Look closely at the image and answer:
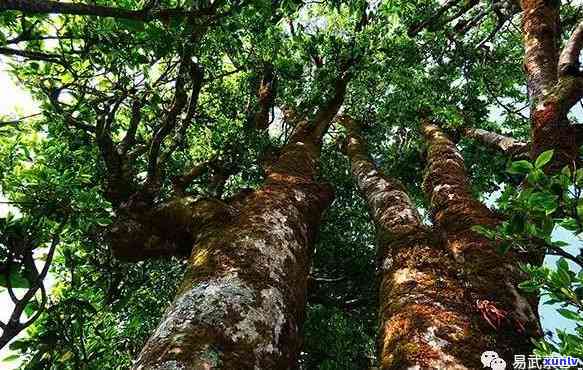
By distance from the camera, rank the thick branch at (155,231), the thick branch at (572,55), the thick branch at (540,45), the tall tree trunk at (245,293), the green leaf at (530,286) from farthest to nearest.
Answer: the thick branch at (540,45) → the thick branch at (155,231) → the thick branch at (572,55) → the tall tree trunk at (245,293) → the green leaf at (530,286)

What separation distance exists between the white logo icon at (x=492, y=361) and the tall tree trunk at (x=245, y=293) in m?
1.24

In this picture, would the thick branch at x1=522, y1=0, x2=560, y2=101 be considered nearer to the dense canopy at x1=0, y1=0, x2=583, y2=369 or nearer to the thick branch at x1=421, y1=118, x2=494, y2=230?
the dense canopy at x1=0, y1=0, x2=583, y2=369

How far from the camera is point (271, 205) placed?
4312 mm

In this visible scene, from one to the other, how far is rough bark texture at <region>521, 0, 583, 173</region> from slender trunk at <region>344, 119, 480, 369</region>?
1.25 m

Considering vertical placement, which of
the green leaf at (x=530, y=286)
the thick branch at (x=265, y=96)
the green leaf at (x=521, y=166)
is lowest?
the green leaf at (x=530, y=286)

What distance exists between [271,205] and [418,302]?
6.08ft

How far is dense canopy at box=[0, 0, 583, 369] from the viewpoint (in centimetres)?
250

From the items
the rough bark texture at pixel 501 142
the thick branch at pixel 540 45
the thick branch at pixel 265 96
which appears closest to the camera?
the thick branch at pixel 540 45

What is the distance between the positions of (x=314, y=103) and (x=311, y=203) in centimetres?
499

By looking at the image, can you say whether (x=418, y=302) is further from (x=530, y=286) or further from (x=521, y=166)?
(x=521, y=166)

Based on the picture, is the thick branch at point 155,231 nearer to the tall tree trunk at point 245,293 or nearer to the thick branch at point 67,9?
the tall tree trunk at point 245,293

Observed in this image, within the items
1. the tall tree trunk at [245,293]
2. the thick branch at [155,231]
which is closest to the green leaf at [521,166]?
the tall tree trunk at [245,293]

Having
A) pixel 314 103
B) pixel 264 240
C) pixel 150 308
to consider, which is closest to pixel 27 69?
pixel 264 240

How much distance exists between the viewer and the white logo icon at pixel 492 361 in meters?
2.34
